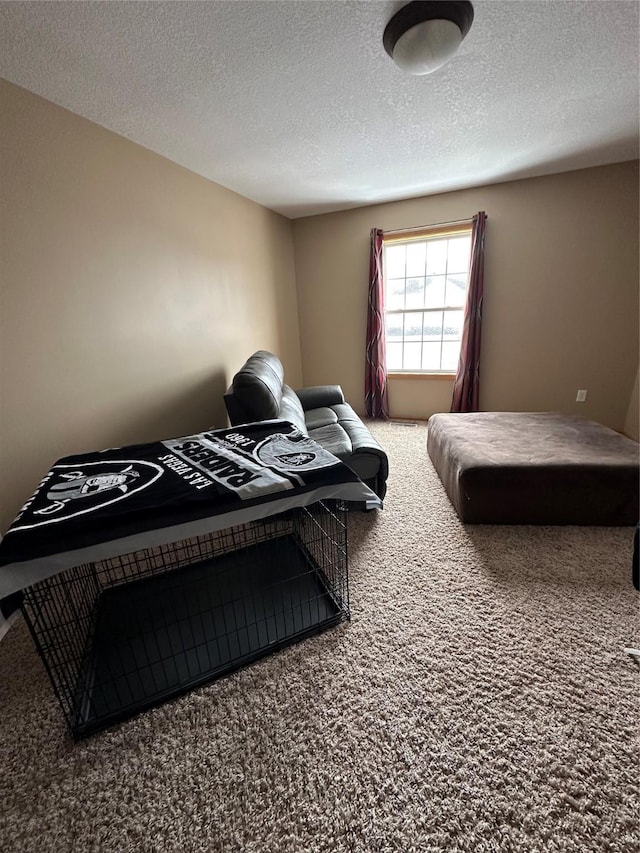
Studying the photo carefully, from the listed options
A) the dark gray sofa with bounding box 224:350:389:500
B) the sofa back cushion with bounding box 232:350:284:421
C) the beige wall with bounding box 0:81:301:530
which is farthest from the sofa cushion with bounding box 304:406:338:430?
the beige wall with bounding box 0:81:301:530

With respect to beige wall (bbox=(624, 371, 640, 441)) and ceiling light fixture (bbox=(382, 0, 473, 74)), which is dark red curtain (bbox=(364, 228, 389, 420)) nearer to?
ceiling light fixture (bbox=(382, 0, 473, 74))

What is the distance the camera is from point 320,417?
3045 mm

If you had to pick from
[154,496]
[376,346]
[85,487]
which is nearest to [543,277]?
[376,346]

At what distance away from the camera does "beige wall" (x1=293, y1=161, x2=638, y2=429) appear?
10.2ft

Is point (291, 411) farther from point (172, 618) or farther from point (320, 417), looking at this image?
point (172, 618)

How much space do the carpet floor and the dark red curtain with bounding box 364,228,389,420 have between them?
2.86 m

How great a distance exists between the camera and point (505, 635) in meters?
1.38

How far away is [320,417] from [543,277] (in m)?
2.65

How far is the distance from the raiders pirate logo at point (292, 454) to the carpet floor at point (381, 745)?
73 cm

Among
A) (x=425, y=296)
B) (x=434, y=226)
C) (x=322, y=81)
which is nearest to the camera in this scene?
(x=322, y=81)

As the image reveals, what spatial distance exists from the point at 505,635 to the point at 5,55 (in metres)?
3.25

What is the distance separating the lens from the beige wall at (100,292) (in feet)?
5.63

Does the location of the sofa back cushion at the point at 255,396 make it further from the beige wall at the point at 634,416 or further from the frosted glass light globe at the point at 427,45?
the beige wall at the point at 634,416

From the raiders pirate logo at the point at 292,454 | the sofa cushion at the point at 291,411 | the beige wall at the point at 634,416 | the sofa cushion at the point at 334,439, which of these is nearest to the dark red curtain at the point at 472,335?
the beige wall at the point at 634,416
